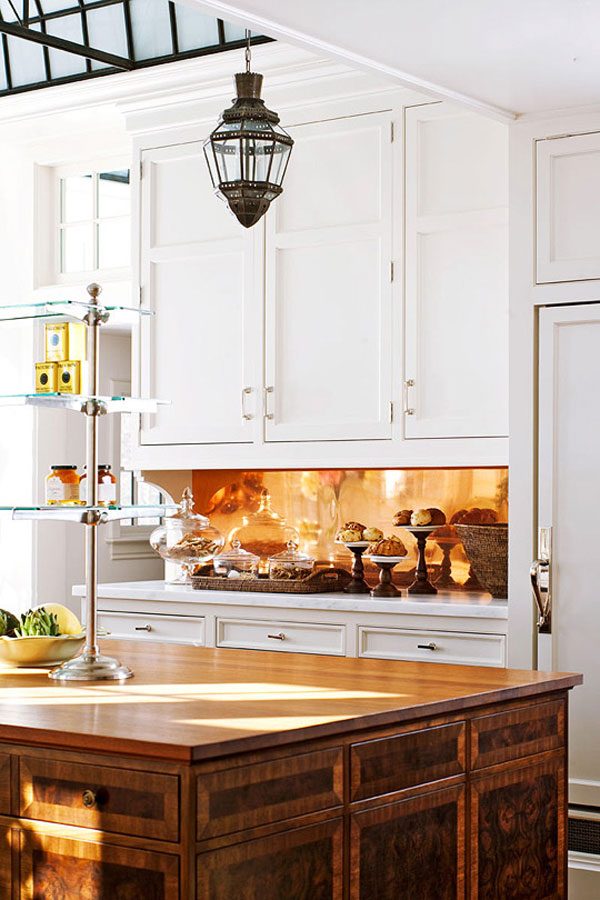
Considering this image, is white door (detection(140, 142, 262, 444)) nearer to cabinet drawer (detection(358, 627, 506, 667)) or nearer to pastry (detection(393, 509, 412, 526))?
pastry (detection(393, 509, 412, 526))

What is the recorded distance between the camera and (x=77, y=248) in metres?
6.11

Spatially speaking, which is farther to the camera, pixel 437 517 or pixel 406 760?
pixel 437 517

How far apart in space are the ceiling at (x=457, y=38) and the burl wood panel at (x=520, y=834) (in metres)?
1.83

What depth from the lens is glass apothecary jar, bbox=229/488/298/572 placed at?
5.34m

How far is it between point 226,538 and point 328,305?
130cm

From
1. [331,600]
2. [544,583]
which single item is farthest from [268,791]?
[331,600]

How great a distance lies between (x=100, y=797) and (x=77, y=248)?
435 cm

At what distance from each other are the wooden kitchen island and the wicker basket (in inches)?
56.5

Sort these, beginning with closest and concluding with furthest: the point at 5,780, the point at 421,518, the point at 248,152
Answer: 1. the point at 5,780
2. the point at 248,152
3. the point at 421,518

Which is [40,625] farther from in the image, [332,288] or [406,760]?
[332,288]

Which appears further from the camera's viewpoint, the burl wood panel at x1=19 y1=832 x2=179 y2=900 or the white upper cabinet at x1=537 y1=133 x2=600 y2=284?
the white upper cabinet at x1=537 y1=133 x2=600 y2=284

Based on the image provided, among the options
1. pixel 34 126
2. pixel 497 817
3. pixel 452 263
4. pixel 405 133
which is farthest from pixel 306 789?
pixel 34 126

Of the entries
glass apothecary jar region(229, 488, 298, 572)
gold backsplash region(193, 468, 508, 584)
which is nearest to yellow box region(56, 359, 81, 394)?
gold backsplash region(193, 468, 508, 584)

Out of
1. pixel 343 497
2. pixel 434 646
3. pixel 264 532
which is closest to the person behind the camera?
pixel 434 646
